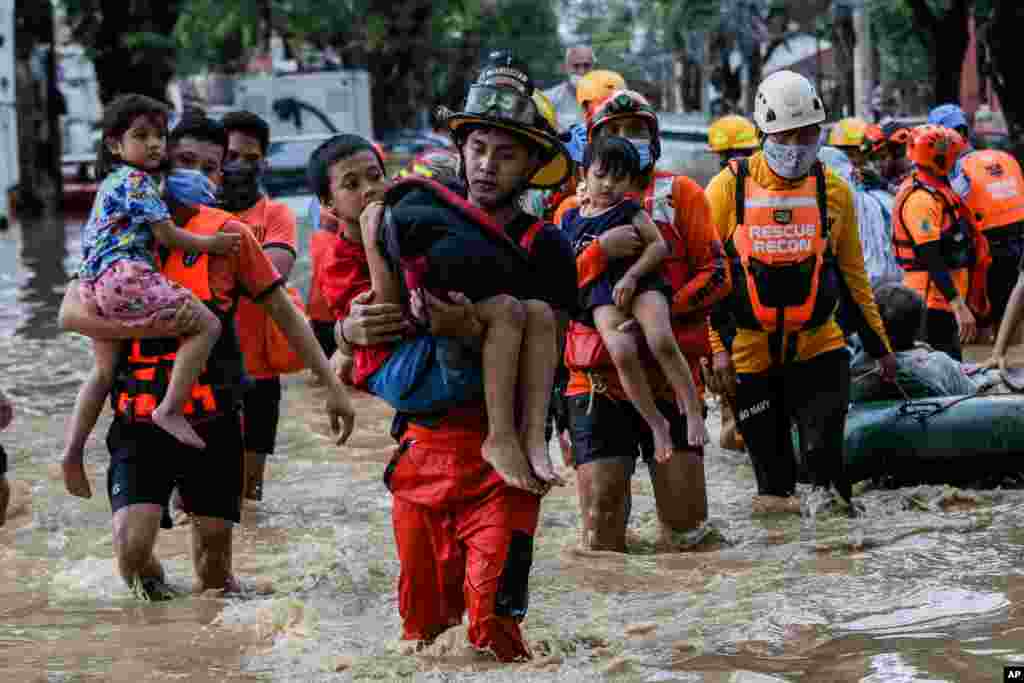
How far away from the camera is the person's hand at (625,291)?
21.8 ft

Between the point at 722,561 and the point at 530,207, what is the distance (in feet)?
6.28

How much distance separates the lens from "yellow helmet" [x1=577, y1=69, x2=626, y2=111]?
962 cm

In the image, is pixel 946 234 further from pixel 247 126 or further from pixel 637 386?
pixel 637 386

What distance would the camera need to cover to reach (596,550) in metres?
6.89

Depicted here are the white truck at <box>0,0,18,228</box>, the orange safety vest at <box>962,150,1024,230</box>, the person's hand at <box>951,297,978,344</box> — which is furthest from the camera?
the white truck at <box>0,0,18,228</box>

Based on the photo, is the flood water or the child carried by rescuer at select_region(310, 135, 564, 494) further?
the flood water

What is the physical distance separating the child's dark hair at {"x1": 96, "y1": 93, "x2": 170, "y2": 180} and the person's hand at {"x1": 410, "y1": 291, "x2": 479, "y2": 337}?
6.53ft

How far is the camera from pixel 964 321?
1043 cm

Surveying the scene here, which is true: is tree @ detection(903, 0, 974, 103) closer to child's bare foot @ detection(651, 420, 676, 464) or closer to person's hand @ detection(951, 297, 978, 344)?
person's hand @ detection(951, 297, 978, 344)

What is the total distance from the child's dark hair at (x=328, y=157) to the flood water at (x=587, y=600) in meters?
1.47

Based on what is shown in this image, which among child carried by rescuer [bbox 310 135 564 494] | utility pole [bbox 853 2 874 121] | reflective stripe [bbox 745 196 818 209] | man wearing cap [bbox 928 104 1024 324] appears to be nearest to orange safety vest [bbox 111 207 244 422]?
child carried by rescuer [bbox 310 135 564 494]

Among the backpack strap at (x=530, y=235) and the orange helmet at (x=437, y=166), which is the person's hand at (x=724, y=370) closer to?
the orange helmet at (x=437, y=166)

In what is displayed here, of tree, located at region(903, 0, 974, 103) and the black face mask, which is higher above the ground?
tree, located at region(903, 0, 974, 103)

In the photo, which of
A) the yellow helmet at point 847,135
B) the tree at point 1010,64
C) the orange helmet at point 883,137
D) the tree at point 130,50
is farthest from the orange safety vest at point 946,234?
the tree at point 130,50
